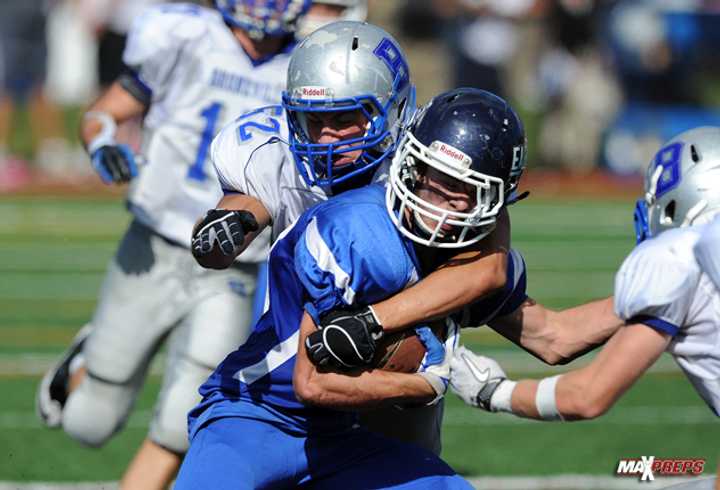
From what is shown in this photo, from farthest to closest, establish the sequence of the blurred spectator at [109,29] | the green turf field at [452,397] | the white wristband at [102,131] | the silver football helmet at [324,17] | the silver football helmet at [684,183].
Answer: the blurred spectator at [109,29]
the silver football helmet at [324,17]
the green turf field at [452,397]
the white wristband at [102,131]
the silver football helmet at [684,183]

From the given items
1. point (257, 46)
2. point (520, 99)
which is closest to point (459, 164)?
point (257, 46)

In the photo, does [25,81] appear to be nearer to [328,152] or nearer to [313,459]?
[328,152]

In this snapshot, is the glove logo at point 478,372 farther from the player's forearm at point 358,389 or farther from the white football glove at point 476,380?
the player's forearm at point 358,389

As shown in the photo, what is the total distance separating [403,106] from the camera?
12.5 ft

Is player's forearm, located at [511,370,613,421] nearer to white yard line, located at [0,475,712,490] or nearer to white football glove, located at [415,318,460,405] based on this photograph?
white football glove, located at [415,318,460,405]

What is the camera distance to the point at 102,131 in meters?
5.14

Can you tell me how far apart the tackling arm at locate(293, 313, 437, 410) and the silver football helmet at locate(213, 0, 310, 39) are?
2.04 meters

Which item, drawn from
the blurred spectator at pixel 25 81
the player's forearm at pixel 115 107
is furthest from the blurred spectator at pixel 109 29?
the player's forearm at pixel 115 107

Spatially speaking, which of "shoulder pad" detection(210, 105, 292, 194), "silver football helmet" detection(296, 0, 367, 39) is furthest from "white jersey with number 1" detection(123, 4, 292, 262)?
"shoulder pad" detection(210, 105, 292, 194)

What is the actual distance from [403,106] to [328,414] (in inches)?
36.1

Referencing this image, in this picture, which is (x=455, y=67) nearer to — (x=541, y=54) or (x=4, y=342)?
(x=541, y=54)

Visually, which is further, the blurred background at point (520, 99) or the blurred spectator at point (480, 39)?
the blurred spectator at point (480, 39)

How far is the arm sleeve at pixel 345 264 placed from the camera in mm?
3188

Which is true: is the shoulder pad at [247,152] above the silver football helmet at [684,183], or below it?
below
